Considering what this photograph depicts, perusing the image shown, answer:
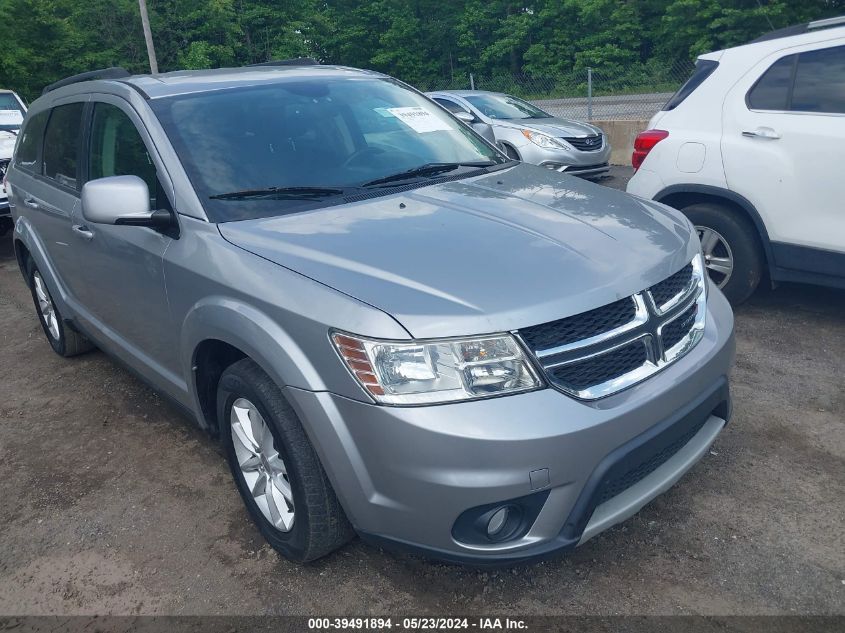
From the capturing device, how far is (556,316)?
2.20 meters

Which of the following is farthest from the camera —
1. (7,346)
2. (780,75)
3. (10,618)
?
(7,346)

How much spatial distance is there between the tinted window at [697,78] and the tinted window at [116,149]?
353 centimetres

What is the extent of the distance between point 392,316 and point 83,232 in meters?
2.29

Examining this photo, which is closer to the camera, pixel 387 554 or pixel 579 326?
pixel 579 326

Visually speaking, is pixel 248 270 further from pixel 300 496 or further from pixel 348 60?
pixel 348 60

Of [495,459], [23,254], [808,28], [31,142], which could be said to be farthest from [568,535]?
[23,254]

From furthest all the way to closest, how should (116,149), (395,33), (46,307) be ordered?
(395,33) < (46,307) < (116,149)

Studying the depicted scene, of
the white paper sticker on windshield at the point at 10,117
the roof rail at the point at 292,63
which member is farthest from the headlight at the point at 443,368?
the white paper sticker on windshield at the point at 10,117

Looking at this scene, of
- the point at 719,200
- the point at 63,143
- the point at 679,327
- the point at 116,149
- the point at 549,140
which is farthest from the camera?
the point at 549,140

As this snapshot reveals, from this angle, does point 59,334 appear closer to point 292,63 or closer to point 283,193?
point 292,63

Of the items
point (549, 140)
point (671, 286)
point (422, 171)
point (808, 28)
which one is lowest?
point (549, 140)

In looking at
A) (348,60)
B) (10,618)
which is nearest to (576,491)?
(10,618)

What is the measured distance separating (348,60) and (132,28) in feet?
37.3

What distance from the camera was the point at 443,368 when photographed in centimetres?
215
